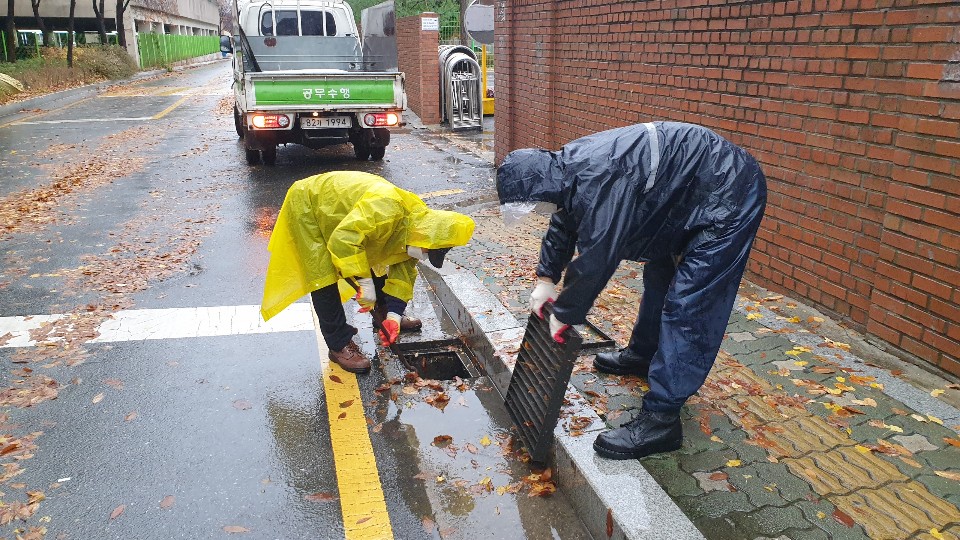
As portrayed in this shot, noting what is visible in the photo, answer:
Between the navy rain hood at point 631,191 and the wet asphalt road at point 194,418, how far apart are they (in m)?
1.01

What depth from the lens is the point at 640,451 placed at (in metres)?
3.15

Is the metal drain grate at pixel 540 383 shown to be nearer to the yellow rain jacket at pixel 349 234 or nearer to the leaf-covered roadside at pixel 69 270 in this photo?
the yellow rain jacket at pixel 349 234

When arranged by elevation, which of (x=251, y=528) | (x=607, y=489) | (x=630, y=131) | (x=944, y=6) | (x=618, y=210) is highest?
(x=944, y=6)

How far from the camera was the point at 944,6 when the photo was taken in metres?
3.62

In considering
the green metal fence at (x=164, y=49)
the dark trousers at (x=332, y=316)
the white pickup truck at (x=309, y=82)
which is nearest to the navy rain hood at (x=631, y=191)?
the dark trousers at (x=332, y=316)

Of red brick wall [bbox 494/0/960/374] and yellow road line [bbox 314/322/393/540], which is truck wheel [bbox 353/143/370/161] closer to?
red brick wall [bbox 494/0/960/374]

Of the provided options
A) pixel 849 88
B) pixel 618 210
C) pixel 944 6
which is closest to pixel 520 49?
pixel 849 88

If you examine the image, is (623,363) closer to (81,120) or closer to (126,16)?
(81,120)

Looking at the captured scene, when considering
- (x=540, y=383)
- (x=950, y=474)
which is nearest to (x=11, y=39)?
(x=540, y=383)

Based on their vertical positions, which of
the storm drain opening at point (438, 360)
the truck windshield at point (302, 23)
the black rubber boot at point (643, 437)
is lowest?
the storm drain opening at point (438, 360)

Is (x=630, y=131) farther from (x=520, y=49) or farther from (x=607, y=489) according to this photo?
(x=520, y=49)

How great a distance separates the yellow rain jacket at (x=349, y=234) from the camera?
3783 millimetres

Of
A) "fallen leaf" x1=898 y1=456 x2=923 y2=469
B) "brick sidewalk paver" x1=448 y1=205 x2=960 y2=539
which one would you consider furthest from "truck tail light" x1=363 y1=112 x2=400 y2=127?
"fallen leaf" x1=898 y1=456 x2=923 y2=469

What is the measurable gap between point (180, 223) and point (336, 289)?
14.8ft
